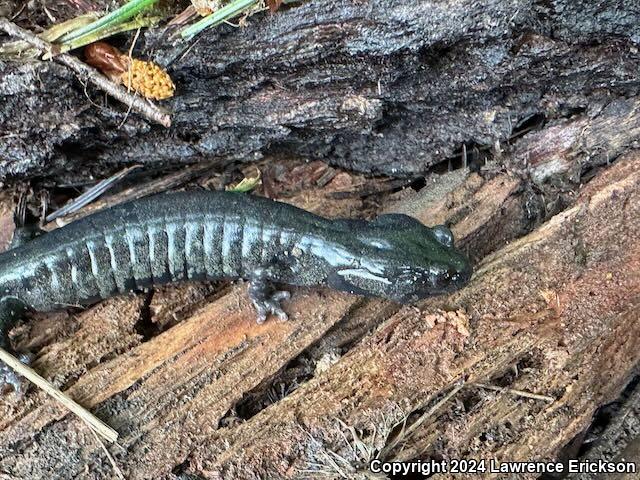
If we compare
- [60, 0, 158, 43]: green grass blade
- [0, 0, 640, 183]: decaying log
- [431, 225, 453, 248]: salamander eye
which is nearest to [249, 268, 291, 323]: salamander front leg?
[0, 0, 640, 183]: decaying log

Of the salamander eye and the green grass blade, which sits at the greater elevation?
the green grass blade

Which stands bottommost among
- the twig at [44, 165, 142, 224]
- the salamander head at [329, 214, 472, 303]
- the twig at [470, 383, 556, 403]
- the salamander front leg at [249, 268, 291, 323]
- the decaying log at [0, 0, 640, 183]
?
the twig at [470, 383, 556, 403]

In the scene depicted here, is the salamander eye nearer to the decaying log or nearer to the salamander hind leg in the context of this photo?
the decaying log

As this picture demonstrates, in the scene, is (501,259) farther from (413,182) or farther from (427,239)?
(413,182)

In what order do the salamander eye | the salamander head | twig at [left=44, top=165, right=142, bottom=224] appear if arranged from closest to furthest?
the salamander head → the salamander eye → twig at [left=44, top=165, right=142, bottom=224]

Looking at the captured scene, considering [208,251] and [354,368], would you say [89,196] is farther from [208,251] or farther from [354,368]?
[354,368]

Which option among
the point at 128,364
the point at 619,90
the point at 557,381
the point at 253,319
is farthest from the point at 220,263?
the point at 619,90

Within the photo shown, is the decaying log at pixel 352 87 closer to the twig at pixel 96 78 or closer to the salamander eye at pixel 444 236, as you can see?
the twig at pixel 96 78
